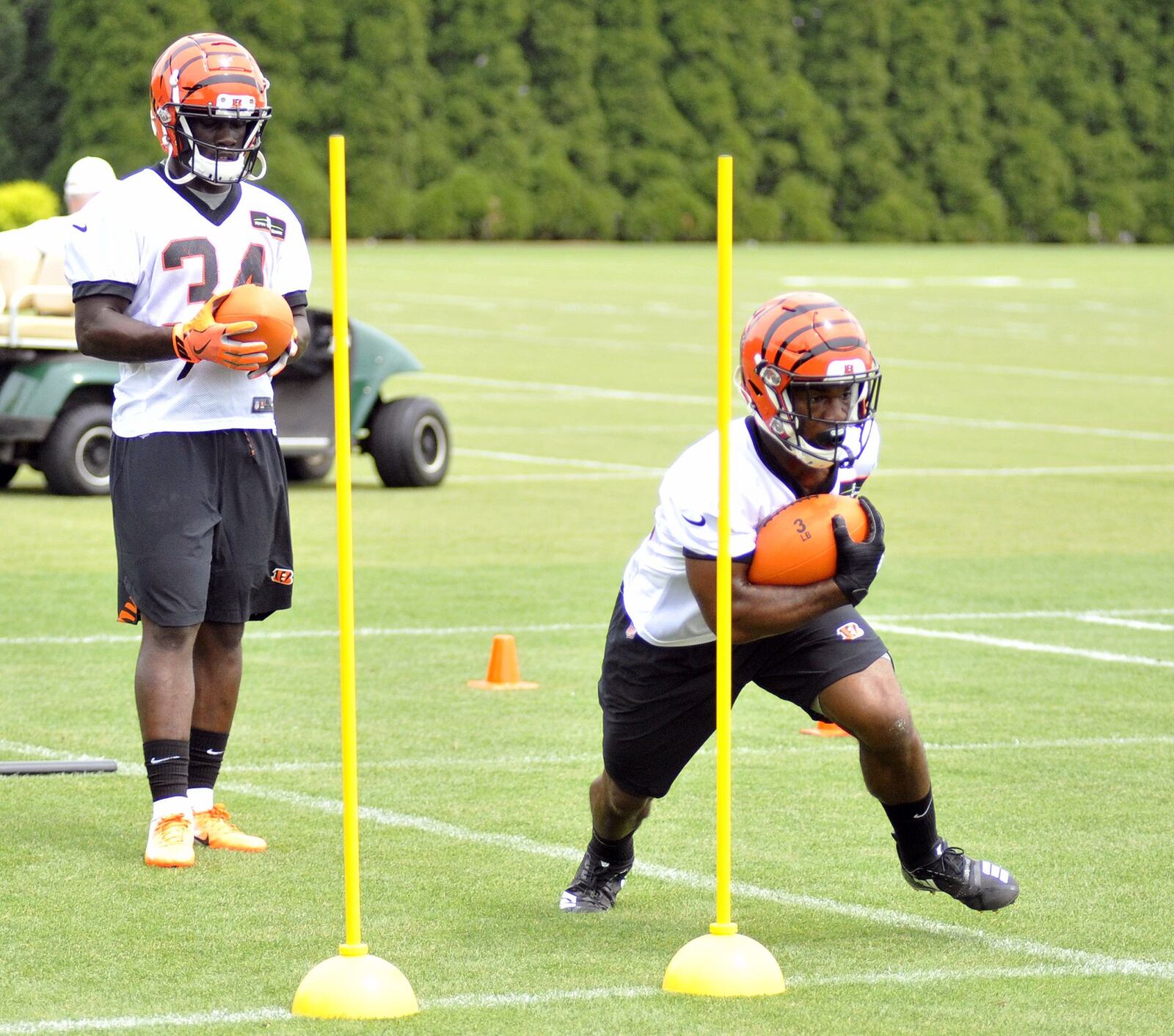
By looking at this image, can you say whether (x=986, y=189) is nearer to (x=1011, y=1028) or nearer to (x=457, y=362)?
(x=457, y=362)

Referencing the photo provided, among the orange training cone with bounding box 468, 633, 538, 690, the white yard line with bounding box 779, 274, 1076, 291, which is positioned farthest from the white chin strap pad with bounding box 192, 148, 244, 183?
the white yard line with bounding box 779, 274, 1076, 291

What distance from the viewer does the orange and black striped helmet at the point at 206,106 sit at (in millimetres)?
6727

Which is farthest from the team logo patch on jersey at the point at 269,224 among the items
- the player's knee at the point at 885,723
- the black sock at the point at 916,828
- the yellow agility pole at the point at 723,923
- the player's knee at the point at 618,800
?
the black sock at the point at 916,828

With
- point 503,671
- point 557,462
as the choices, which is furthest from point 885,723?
point 557,462

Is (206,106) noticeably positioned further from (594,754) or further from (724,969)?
(724,969)

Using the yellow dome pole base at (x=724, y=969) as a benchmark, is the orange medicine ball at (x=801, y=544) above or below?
above

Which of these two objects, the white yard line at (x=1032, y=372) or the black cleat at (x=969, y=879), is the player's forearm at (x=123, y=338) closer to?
the black cleat at (x=969, y=879)

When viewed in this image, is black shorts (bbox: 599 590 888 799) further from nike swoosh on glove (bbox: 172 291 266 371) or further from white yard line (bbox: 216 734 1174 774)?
white yard line (bbox: 216 734 1174 774)

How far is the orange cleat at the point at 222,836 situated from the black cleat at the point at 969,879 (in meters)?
1.91

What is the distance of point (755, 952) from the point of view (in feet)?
17.9

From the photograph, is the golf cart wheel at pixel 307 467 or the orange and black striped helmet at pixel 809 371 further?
the golf cart wheel at pixel 307 467

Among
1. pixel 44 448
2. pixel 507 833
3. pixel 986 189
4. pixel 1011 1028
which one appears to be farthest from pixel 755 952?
pixel 986 189

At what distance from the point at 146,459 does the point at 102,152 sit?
60.8 meters

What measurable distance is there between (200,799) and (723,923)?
6.91 feet
